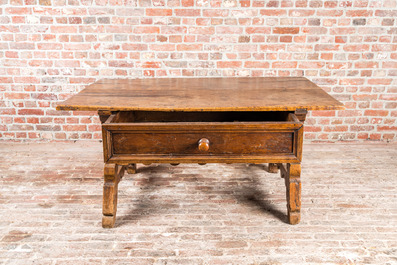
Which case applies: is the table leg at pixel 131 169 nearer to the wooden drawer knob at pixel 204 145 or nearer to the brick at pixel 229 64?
the wooden drawer knob at pixel 204 145

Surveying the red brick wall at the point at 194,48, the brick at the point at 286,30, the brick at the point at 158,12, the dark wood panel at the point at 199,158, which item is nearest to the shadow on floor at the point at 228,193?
the dark wood panel at the point at 199,158

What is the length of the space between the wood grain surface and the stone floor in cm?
71

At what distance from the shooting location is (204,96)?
7.14ft

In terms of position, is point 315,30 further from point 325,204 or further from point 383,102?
point 325,204

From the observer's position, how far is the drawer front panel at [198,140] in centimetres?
198

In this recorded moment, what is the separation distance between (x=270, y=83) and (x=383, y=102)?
149 cm

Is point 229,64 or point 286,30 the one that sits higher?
point 286,30

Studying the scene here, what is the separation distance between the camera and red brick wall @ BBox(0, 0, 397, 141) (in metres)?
3.12

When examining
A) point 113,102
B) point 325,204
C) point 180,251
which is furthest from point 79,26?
point 325,204

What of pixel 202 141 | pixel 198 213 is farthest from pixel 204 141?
pixel 198 213

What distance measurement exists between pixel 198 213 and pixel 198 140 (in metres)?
0.53

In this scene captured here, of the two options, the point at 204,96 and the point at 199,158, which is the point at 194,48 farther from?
the point at 199,158

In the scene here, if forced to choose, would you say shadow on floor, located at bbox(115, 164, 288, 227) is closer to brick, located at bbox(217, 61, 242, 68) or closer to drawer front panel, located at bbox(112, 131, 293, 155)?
drawer front panel, located at bbox(112, 131, 293, 155)

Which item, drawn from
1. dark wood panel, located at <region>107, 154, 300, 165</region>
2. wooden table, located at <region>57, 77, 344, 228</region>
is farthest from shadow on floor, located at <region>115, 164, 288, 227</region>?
dark wood panel, located at <region>107, 154, 300, 165</region>
